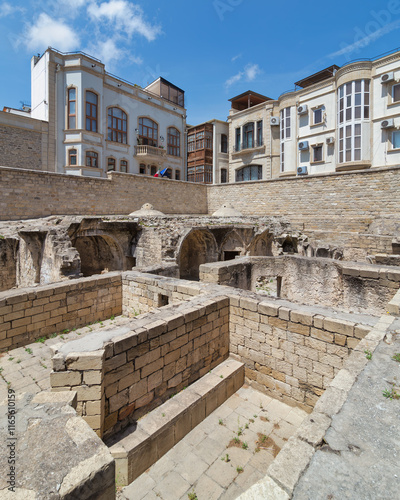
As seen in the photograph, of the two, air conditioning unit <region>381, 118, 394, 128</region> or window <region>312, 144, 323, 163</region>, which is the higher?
air conditioning unit <region>381, 118, 394, 128</region>

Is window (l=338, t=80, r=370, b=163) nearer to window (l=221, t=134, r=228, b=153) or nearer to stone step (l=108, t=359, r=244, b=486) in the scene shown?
window (l=221, t=134, r=228, b=153)

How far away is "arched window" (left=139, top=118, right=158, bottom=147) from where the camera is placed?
28.3m

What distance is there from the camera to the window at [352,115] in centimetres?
2197

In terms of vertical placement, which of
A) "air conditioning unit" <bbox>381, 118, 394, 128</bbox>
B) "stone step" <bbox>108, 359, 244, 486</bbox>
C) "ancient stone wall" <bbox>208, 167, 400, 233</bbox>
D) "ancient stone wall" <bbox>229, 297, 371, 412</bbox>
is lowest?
"stone step" <bbox>108, 359, 244, 486</bbox>

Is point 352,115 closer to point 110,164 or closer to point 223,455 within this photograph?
point 110,164

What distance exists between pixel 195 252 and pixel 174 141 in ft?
63.7

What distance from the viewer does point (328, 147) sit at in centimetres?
2478

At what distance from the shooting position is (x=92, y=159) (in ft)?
79.6

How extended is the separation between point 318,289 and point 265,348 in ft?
13.3

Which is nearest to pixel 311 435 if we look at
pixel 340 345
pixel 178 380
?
pixel 340 345

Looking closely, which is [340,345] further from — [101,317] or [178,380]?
[101,317]

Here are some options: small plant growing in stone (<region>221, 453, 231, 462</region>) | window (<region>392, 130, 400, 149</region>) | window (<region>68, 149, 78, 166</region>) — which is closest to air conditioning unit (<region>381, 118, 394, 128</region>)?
window (<region>392, 130, 400, 149</region>)

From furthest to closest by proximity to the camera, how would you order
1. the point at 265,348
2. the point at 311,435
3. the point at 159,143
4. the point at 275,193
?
the point at 159,143
the point at 275,193
the point at 265,348
the point at 311,435

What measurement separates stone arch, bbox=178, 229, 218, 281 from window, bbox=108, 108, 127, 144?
15311mm
